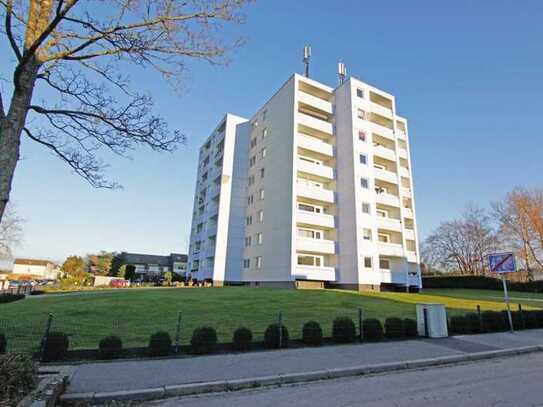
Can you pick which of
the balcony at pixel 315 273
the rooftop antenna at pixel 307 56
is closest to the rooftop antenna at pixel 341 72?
the rooftop antenna at pixel 307 56

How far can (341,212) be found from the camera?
1276 inches

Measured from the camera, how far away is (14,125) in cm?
596

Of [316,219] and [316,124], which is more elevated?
[316,124]

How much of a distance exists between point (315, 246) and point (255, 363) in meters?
23.0

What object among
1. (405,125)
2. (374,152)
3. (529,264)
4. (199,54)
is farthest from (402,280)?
(199,54)

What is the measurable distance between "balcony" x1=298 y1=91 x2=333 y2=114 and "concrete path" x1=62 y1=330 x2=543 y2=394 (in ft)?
92.4

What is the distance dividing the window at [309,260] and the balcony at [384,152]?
518 inches

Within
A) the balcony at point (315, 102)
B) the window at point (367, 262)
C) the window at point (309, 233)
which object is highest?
the balcony at point (315, 102)

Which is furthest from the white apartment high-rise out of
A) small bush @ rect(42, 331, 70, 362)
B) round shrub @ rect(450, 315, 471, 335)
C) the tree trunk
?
the tree trunk

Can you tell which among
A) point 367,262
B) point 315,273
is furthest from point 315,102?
point 315,273

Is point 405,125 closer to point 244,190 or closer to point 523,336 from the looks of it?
point 244,190

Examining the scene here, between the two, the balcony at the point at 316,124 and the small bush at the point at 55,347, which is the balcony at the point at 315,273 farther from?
the small bush at the point at 55,347

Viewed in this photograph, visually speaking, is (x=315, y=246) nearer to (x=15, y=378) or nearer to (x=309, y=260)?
(x=309, y=260)

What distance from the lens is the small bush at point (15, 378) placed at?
4.46 meters
